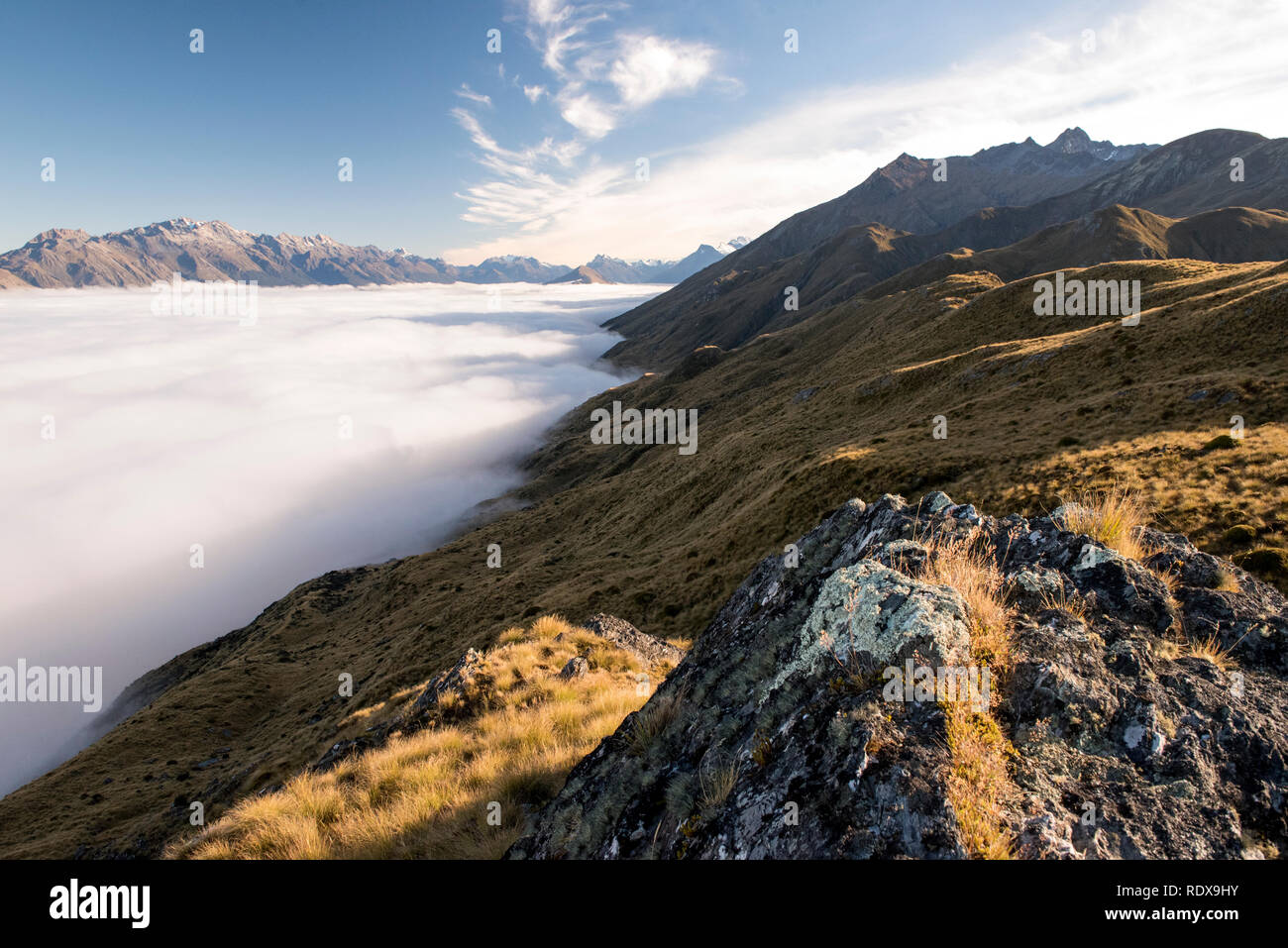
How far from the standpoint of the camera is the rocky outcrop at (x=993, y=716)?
3.72 m

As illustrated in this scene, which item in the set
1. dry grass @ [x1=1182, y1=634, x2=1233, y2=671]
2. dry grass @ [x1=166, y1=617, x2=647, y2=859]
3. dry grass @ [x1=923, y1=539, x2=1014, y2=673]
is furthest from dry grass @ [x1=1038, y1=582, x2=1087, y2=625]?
dry grass @ [x1=166, y1=617, x2=647, y2=859]

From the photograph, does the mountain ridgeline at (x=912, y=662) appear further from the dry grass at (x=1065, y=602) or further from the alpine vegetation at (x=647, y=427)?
the alpine vegetation at (x=647, y=427)

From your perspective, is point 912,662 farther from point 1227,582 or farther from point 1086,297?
point 1086,297

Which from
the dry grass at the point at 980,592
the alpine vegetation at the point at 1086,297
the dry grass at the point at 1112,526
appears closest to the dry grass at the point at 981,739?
the dry grass at the point at 980,592

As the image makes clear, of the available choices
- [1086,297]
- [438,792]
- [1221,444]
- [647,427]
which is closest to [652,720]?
[438,792]

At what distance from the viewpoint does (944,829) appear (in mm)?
3484

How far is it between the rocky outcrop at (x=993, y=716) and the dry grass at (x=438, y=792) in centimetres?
108

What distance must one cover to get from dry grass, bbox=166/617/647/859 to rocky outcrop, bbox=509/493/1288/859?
1080 millimetres

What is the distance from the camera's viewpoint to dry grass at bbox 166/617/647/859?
6.39 metres

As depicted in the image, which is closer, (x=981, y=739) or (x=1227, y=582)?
(x=981, y=739)

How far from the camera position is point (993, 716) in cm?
453

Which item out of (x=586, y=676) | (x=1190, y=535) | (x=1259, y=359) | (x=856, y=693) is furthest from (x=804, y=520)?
(x=856, y=693)

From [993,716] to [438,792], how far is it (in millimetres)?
7085
